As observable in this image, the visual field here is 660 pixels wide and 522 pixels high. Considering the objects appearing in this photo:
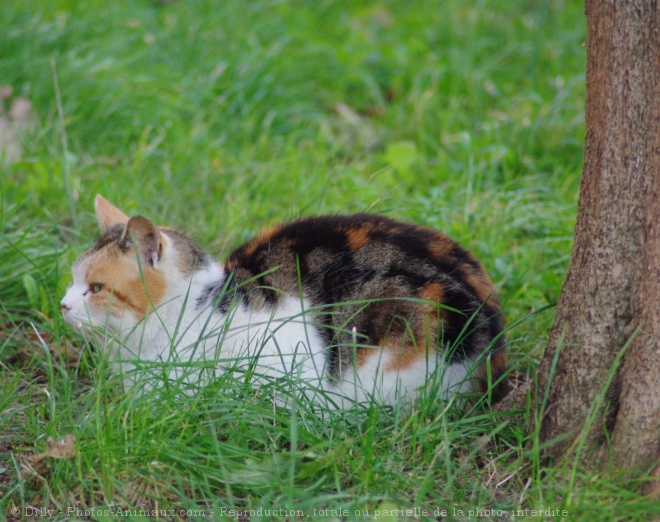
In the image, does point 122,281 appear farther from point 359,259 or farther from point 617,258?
point 617,258

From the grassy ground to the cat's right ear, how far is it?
38cm

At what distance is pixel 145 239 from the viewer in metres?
2.79

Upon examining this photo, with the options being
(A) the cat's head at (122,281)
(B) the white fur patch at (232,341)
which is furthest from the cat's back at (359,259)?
(A) the cat's head at (122,281)

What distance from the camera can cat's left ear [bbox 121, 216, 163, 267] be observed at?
273 centimetres

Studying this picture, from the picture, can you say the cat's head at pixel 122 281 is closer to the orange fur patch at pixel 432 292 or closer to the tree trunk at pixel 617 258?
the orange fur patch at pixel 432 292

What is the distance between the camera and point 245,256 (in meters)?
3.06

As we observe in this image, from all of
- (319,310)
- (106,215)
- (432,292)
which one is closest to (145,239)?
(106,215)

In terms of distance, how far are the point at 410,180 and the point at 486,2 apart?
7.34ft

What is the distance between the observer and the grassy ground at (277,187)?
2322 mm

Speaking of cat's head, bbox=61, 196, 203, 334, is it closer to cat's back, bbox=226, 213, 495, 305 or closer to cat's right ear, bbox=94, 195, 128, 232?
cat's right ear, bbox=94, 195, 128, 232

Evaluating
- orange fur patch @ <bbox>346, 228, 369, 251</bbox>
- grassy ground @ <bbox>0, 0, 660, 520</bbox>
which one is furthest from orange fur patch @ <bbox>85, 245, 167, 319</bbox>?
orange fur patch @ <bbox>346, 228, 369, 251</bbox>

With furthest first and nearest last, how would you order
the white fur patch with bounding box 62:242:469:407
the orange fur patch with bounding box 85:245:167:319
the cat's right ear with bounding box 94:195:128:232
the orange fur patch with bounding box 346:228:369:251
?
the cat's right ear with bounding box 94:195:128:232, the orange fur patch with bounding box 346:228:369:251, the orange fur patch with bounding box 85:245:167:319, the white fur patch with bounding box 62:242:469:407

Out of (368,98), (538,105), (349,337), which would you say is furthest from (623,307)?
(368,98)

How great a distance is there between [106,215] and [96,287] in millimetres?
373
